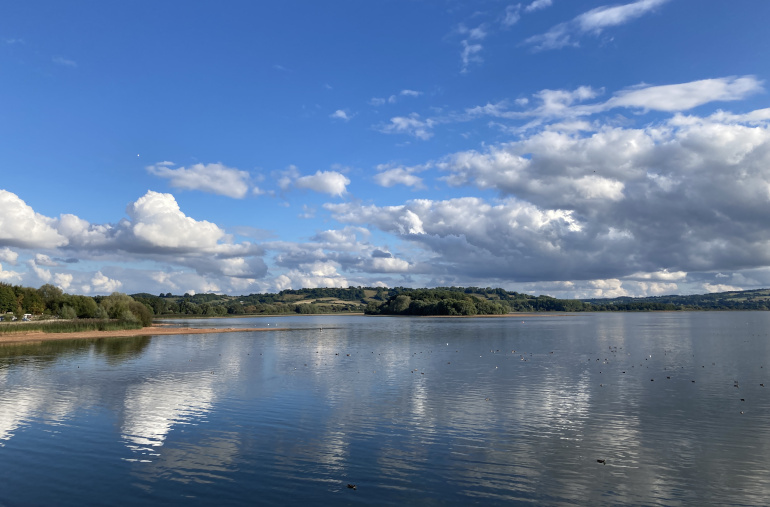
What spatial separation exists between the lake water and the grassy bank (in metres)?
59.1

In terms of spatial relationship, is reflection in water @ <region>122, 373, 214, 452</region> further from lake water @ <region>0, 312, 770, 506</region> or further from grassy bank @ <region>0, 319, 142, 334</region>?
grassy bank @ <region>0, 319, 142, 334</region>

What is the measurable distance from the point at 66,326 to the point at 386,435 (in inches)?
4557

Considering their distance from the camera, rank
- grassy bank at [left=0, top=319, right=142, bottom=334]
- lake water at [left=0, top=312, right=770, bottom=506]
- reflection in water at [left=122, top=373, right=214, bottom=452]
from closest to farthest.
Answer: lake water at [left=0, top=312, right=770, bottom=506], reflection in water at [left=122, top=373, right=214, bottom=452], grassy bank at [left=0, top=319, right=142, bottom=334]

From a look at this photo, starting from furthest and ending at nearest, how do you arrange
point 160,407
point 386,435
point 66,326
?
point 66,326
point 160,407
point 386,435

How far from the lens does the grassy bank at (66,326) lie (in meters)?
105

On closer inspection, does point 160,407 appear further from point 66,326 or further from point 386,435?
point 66,326

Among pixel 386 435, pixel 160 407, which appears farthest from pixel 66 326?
pixel 386 435

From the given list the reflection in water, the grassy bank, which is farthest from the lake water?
the grassy bank

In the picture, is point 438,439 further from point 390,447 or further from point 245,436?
point 245,436

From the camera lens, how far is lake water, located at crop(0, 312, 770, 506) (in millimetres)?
19938

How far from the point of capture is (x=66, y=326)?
382 ft

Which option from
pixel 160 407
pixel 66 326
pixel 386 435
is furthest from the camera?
pixel 66 326

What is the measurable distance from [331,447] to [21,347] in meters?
83.8

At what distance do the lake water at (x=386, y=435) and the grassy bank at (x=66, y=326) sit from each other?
5913 cm
